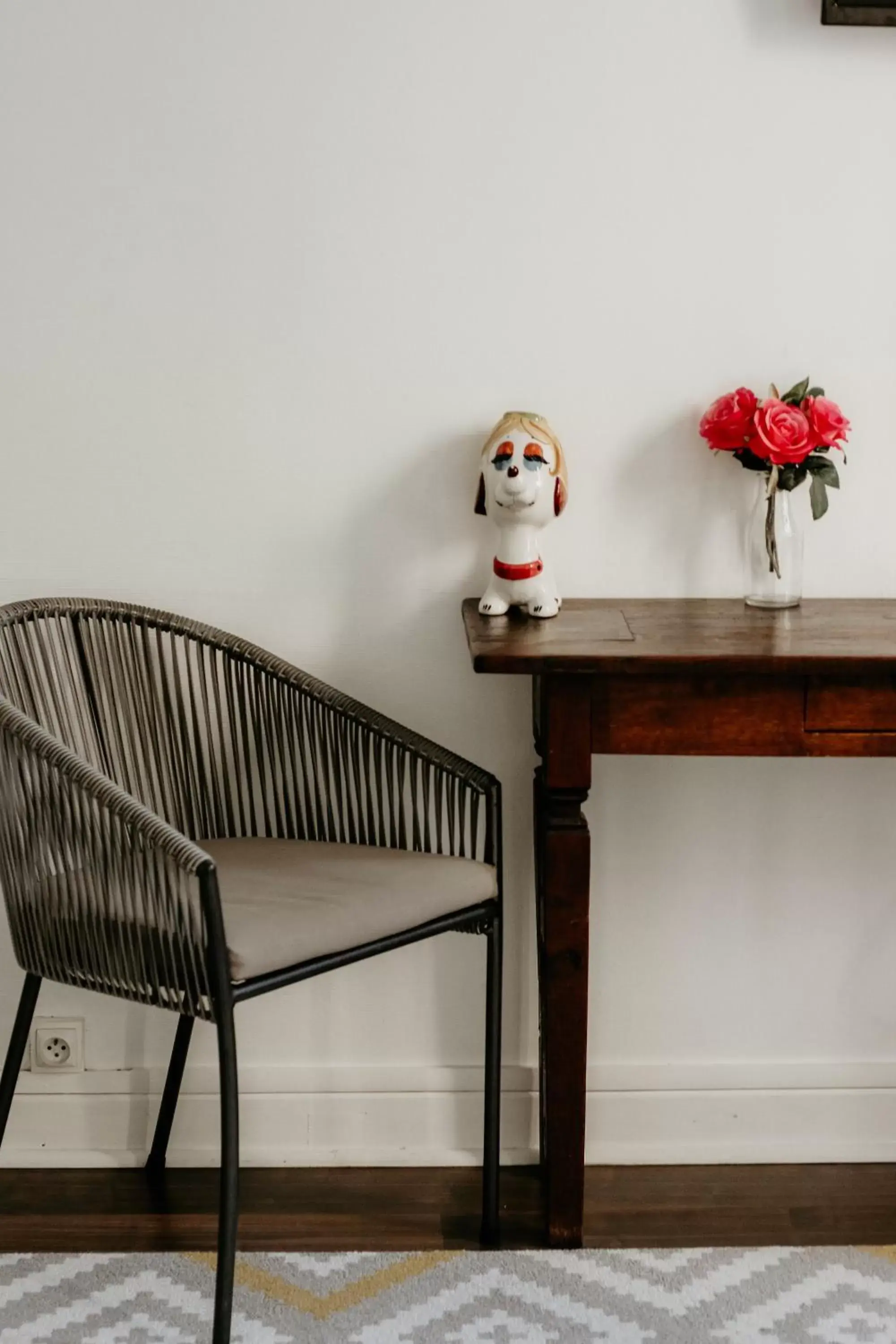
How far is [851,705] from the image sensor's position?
69.0 inches

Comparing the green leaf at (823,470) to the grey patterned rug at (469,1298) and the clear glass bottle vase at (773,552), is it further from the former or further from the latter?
the grey patterned rug at (469,1298)

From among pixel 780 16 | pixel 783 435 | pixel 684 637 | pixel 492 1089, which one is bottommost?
pixel 492 1089

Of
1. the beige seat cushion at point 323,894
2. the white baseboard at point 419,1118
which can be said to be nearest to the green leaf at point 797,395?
the beige seat cushion at point 323,894

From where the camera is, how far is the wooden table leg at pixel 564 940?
5.75 feet

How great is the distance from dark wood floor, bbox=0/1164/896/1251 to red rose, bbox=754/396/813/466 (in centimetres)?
107

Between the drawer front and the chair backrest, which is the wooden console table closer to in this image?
the drawer front

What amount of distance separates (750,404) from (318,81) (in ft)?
2.52

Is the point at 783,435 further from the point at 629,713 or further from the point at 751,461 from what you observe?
the point at 629,713

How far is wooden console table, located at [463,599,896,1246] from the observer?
171 cm

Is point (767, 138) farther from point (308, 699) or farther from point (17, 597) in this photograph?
point (17, 597)

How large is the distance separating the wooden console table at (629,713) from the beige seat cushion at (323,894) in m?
0.14

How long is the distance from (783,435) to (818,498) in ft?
0.39

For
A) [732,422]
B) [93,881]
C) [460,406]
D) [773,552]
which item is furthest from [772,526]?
[93,881]

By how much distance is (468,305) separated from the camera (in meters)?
2.05
